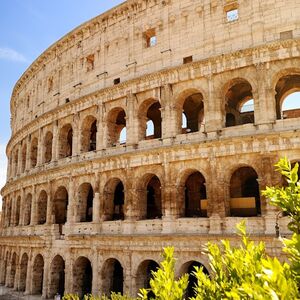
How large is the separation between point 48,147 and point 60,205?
181 inches

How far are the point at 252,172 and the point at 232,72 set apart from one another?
5.17 metres

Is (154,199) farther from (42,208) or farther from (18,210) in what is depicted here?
(18,210)

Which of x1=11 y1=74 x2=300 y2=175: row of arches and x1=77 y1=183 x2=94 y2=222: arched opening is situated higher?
x1=11 y1=74 x2=300 y2=175: row of arches

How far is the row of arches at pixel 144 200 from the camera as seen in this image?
641 inches

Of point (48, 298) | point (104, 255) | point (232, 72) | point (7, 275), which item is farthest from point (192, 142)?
point (7, 275)

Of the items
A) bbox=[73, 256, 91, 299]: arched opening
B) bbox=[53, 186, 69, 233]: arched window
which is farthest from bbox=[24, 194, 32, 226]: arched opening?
bbox=[73, 256, 91, 299]: arched opening

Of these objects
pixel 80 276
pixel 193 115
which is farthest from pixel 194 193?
pixel 80 276

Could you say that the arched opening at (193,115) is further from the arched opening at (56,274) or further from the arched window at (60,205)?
the arched opening at (56,274)

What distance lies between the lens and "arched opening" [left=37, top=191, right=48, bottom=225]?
22562mm

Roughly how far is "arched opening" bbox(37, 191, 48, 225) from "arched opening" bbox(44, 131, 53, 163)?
7.70ft

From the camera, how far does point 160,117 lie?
70.6ft

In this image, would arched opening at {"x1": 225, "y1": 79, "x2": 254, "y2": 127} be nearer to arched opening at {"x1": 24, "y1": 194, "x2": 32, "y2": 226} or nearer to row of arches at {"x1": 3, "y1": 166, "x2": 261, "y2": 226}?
row of arches at {"x1": 3, "y1": 166, "x2": 261, "y2": 226}

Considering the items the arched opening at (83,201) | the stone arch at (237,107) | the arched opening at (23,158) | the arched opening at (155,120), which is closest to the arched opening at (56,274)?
the arched opening at (83,201)

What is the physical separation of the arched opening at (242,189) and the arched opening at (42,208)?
39.6 ft
